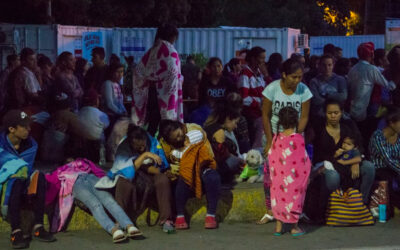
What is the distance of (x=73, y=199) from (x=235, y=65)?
5713 mm

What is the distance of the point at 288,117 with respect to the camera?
23.0ft

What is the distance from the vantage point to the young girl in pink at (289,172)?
7.03 m

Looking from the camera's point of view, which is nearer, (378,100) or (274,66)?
(378,100)

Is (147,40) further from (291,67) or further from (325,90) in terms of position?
(291,67)

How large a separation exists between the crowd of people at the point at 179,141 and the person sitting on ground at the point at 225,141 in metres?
0.01

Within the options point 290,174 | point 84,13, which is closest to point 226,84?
point 290,174

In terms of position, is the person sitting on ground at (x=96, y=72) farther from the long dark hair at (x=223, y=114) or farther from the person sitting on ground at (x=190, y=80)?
the long dark hair at (x=223, y=114)

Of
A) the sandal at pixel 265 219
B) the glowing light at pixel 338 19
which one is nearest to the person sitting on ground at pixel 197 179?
the sandal at pixel 265 219

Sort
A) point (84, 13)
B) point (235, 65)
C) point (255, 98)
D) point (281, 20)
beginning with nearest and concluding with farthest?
point (255, 98)
point (235, 65)
point (84, 13)
point (281, 20)

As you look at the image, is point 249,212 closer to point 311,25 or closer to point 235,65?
point 235,65

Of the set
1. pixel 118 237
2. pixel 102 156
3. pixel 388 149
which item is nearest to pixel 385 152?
pixel 388 149

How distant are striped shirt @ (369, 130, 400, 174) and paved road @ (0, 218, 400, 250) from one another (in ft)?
2.41

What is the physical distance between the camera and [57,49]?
22.2 metres

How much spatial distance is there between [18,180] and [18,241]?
56 centimetres
